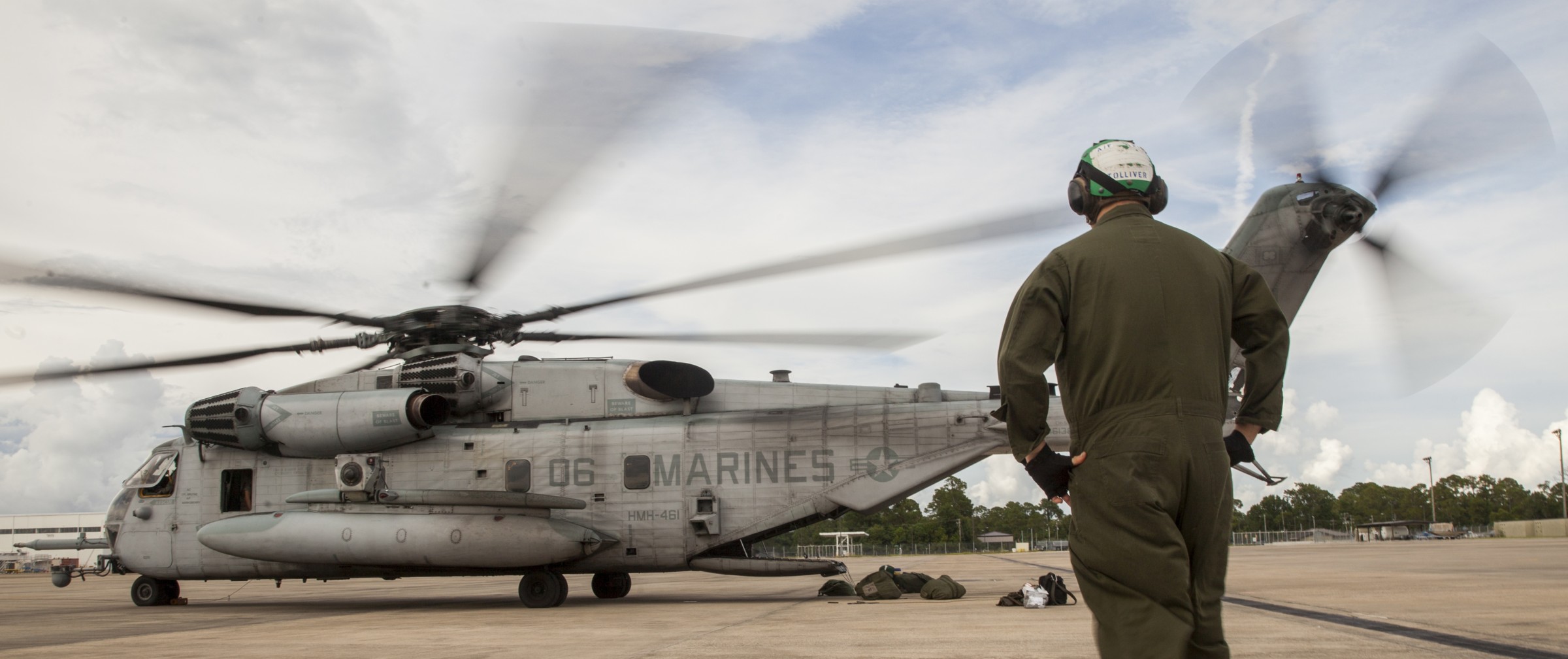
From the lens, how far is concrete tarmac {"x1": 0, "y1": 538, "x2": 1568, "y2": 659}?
650cm

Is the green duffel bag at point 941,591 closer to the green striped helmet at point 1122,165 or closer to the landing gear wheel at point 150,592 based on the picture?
the green striped helmet at point 1122,165

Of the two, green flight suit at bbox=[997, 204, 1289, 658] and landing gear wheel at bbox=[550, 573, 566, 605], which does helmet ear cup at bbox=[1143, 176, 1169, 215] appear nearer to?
green flight suit at bbox=[997, 204, 1289, 658]

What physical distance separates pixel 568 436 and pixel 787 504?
3359 millimetres

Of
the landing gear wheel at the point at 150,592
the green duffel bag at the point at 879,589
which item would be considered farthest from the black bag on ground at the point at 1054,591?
the landing gear wheel at the point at 150,592

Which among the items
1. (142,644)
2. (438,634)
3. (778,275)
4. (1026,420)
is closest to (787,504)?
(778,275)

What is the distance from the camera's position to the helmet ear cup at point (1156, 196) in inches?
144

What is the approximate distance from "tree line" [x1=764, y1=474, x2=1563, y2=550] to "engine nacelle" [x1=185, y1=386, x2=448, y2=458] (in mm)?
68028

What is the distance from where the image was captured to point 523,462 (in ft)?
47.8

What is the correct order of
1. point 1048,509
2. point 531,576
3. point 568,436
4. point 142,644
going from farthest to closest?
point 1048,509
point 568,436
point 531,576
point 142,644

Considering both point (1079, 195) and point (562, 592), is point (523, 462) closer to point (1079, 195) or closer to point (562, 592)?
point (562, 592)

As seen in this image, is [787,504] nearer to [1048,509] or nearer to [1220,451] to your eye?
[1220,451]

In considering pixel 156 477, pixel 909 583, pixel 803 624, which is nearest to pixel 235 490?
pixel 156 477

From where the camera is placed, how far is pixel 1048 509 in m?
110

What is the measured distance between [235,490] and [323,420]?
2269 millimetres
